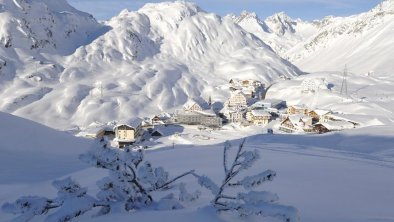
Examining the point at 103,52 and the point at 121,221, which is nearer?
the point at 121,221

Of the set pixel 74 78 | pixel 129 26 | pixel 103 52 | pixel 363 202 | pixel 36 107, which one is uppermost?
pixel 129 26

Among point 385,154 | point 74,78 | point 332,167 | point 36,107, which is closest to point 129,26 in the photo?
point 74,78

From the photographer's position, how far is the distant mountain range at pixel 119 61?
3652 inches

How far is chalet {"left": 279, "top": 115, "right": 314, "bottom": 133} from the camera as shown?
58438 millimetres

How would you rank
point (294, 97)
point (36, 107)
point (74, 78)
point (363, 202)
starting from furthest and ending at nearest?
1. point (74, 78)
2. point (294, 97)
3. point (36, 107)
4. point (363, 202)

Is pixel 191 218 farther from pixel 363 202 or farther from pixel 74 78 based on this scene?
pixel 74 78

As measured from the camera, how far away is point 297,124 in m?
59.3

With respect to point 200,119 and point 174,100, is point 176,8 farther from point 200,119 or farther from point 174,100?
point 200,119

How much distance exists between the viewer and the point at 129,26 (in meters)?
154

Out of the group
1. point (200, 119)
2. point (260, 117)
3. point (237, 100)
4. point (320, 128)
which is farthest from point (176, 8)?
point (320, 128)

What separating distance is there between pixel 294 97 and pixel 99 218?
9240 centimetres

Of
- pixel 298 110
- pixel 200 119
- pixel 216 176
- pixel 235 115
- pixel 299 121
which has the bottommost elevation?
pixel 216 176

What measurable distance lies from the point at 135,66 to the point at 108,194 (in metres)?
124

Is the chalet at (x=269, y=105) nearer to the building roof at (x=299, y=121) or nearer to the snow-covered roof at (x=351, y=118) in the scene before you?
the building roof at (x=299, y=121)
